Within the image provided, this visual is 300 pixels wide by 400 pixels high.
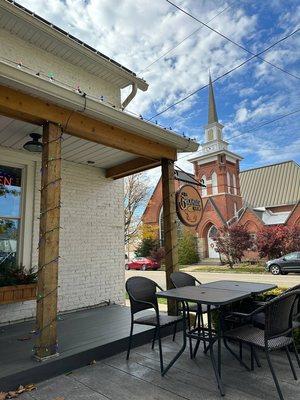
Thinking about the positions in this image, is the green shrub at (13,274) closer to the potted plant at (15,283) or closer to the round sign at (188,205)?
the potted plant at (15,283)

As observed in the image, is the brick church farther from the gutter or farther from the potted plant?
the potted plant

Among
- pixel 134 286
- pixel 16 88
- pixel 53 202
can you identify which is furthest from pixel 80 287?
pixel 16 88

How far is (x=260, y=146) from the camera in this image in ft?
65.1

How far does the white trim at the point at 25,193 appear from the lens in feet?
16.6

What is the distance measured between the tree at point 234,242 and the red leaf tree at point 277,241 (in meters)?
0.81

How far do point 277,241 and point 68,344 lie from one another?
18.6 meters

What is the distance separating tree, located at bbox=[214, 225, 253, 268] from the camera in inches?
A: 806

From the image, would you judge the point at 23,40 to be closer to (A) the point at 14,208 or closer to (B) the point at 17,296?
(A) the point at 14,208

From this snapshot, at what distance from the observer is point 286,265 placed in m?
16.8

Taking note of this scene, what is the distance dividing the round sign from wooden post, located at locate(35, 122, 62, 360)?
2.11 meters

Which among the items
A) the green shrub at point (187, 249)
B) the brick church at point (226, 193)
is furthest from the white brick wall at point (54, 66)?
the brick church at point (226, 193)

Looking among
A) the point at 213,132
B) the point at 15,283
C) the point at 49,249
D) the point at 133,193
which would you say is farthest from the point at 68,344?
the point at 213,132

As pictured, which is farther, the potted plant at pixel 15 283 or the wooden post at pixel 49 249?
the potted plant at pixel 15 283

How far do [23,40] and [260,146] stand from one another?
17.1 metres
